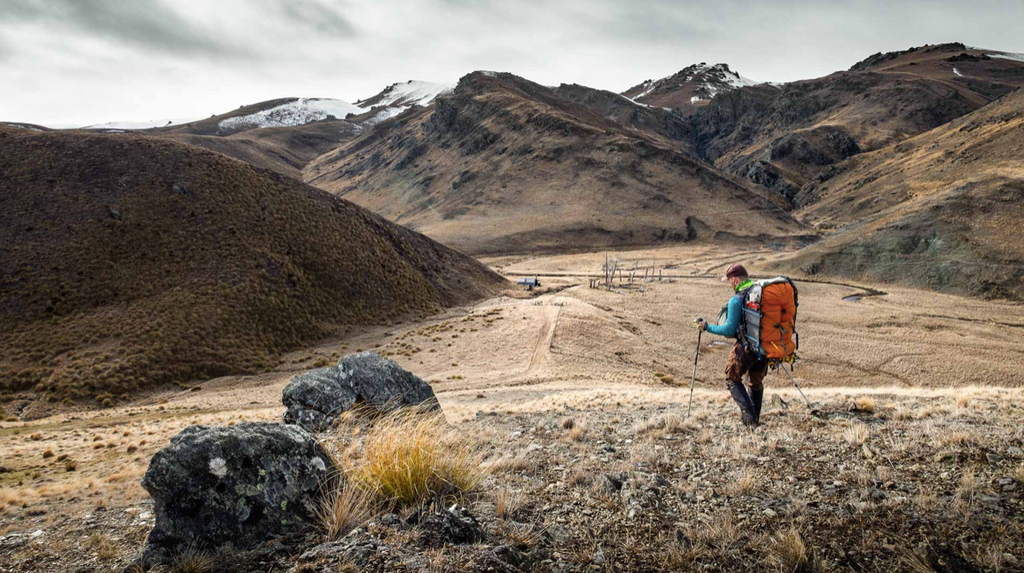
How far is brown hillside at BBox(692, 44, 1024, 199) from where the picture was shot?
135500mm

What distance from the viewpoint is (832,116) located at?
519ft

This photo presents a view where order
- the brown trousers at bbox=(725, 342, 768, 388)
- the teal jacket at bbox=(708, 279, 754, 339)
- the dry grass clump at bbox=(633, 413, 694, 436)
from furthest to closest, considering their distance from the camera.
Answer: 1. the brown trousers at bbox=(725, 342, 768, 388)
2. the teal jacket at bbox=(708, 279, 754, 339)
3. the dry grass clump at bbox=(633, 413, 694, 436)

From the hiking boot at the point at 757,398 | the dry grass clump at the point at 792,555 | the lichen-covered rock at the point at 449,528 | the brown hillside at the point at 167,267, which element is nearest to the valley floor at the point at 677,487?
the dry grass clump at the point at 792,555

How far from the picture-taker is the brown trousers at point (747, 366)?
7762 millimetres

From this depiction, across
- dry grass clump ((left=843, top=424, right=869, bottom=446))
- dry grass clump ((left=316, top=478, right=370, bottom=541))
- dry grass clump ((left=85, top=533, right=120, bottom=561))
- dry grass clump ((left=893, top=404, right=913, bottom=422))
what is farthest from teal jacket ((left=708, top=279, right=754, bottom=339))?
dry grass clump ((left=85, top=533, right=120, bottom=561))

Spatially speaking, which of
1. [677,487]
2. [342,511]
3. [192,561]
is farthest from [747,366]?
[192,561]

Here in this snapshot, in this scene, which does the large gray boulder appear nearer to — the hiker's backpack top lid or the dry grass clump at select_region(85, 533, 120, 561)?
the dry grass clump at select_region(85, 533, 120, 561)

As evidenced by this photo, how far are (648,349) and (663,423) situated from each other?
23074mm

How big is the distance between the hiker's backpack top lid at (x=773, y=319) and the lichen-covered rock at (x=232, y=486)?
634 centimetres

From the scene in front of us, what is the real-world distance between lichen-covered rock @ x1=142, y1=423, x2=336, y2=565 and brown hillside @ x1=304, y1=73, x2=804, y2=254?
8669cm

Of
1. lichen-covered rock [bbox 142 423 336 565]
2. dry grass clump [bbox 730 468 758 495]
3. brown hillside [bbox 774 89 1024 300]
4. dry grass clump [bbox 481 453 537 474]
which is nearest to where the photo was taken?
lichen-covered rock [bbox 142 423 336 565]

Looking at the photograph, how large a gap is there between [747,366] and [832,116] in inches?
7549

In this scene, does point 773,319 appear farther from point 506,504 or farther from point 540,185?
point 540,185

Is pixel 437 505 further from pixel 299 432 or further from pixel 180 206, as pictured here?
pixel 180 206
